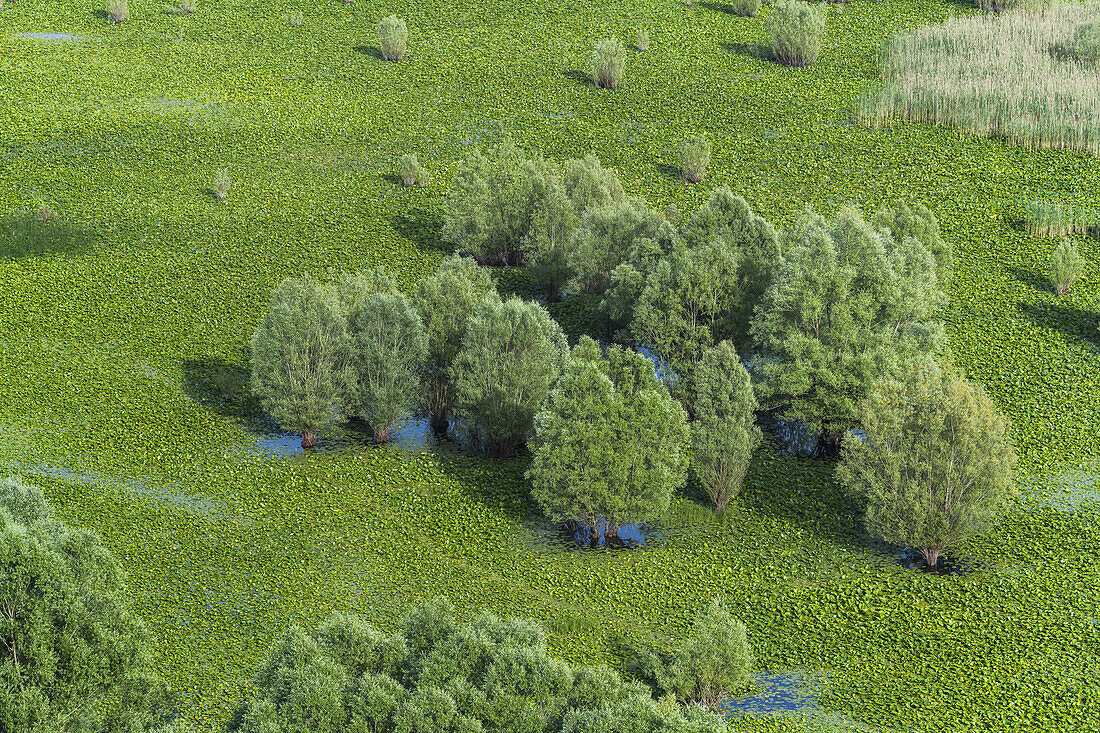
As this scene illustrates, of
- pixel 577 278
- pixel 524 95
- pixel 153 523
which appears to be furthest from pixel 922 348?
pixel 524 95

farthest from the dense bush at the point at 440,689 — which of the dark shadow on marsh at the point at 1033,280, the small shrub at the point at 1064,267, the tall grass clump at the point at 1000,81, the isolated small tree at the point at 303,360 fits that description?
the tall grass clump at the point at 1000,81

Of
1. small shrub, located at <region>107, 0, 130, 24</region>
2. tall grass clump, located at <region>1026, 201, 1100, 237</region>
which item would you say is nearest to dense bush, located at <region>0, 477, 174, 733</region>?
tall grass clump, located at <region>1026, 201, 1100, 237</region>

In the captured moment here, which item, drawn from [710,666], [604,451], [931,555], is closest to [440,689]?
[710,666]

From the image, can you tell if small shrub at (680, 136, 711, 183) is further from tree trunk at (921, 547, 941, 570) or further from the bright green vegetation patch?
tree trunk at (921, 547, 941, 570)

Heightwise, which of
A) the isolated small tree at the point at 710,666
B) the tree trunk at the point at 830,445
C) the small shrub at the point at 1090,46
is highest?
the small shrub at the point at 1090,46

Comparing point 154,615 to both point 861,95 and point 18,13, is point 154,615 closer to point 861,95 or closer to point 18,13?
point 861,95

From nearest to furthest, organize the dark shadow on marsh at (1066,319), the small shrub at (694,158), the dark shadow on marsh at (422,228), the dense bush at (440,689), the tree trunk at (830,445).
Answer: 1. the dense bush at (440,689)
2. the tree trunk at (830,445)
3. the dark shadow on marsh at (1066,319)
4. the dark shadow on marsh at (422,228)
5. the small shrub at (694,158)

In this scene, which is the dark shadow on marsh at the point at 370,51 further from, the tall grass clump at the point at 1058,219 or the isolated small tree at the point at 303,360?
the tall grass clump at the point at 1058,219

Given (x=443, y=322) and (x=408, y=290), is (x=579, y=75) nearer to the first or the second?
(x=408, y=290)
